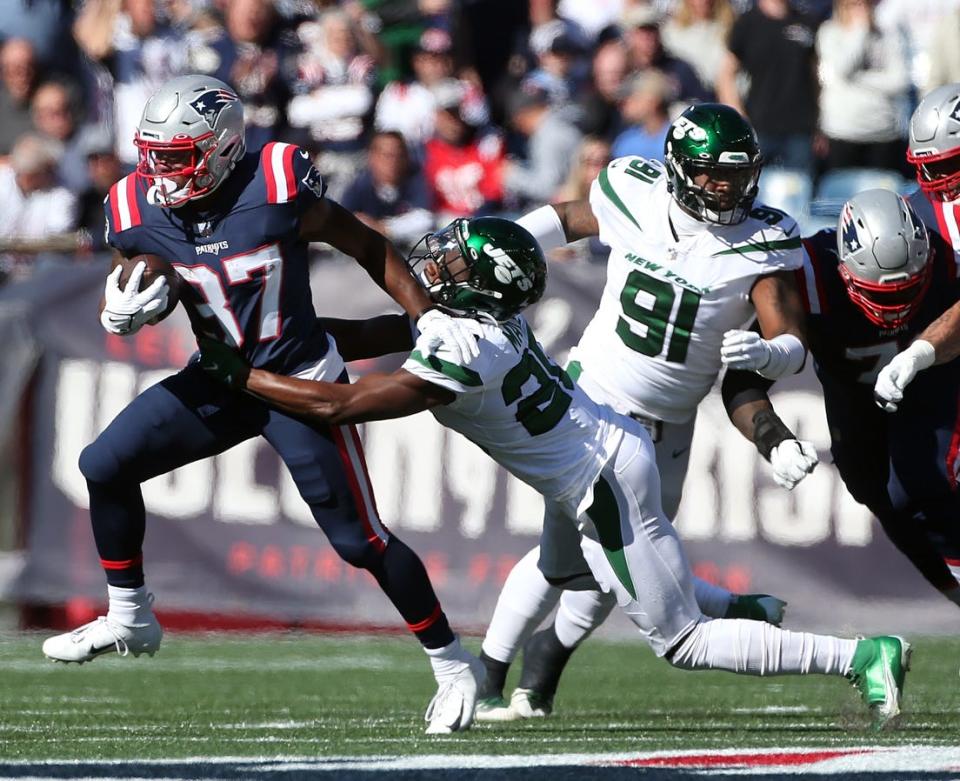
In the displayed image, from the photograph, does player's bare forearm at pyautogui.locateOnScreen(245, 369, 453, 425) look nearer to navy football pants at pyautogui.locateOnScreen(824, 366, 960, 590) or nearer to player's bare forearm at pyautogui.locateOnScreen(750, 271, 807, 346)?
player's bare forearm at pyautogui.locateOnScreen(750, 271, 807, 346)

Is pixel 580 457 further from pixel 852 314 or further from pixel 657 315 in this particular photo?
pixel 852 314

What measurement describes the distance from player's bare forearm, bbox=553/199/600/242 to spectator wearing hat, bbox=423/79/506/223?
3.55 metres

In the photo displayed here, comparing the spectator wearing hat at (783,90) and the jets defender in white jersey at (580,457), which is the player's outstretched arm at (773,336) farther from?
the spectator wearing hat at (783,90)

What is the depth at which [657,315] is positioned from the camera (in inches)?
217

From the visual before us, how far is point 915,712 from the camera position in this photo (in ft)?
18.1

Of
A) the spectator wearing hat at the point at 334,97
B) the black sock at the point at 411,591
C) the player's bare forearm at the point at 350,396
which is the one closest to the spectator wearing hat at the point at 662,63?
the spectator wearing hat at the point at 334,97

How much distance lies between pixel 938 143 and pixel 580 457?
65.1 inches

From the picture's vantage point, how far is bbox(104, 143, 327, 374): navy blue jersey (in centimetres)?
506

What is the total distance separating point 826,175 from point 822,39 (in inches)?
28.2

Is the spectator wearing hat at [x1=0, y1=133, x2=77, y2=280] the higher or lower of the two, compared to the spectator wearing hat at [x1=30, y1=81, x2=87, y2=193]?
lower

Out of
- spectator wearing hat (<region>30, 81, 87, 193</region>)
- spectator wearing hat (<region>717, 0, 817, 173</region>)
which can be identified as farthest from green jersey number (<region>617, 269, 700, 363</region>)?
spectator wearing hat (<region>30, 81, 87, 193</region>)

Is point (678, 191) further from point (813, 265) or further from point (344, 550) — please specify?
point (344, 550)

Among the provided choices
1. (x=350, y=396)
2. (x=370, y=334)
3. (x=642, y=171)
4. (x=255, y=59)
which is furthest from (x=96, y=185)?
(x=350, y=396)

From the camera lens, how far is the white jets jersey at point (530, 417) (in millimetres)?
4691
